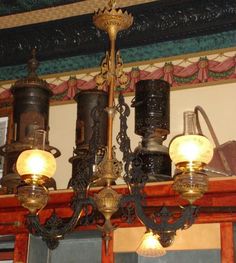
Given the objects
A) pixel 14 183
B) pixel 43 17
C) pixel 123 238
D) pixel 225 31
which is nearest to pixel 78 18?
pixel 43 17

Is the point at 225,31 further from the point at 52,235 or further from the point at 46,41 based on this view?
the point at 52,235

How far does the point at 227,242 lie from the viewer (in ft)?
7.68

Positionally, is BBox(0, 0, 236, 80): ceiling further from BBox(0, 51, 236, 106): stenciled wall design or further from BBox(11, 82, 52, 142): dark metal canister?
BBox(11, 82, 52, 142): dark metal canister

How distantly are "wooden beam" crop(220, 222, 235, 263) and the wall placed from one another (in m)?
0.86

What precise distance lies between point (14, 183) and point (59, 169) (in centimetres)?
45

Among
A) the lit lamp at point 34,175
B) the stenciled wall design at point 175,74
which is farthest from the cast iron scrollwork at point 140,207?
the stenciled wall design at point 175,74

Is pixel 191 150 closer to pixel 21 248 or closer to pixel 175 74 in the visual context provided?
pixel 21 248

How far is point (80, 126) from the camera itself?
3113mm

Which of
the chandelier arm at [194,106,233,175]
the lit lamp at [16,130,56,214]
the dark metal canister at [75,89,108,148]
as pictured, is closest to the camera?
the lit lamp at [16,130,56,214]

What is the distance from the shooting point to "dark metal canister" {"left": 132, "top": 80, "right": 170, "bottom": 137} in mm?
2936

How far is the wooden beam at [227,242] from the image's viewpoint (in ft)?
7.57

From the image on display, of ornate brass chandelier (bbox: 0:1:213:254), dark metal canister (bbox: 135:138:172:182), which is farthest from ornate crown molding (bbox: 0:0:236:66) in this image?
ornate brass chandelier (bbox: 0:1:213:254)

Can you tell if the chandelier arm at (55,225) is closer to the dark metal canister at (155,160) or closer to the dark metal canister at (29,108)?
the dark metal canister at (155,160)

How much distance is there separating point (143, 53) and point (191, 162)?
174 centimetres
